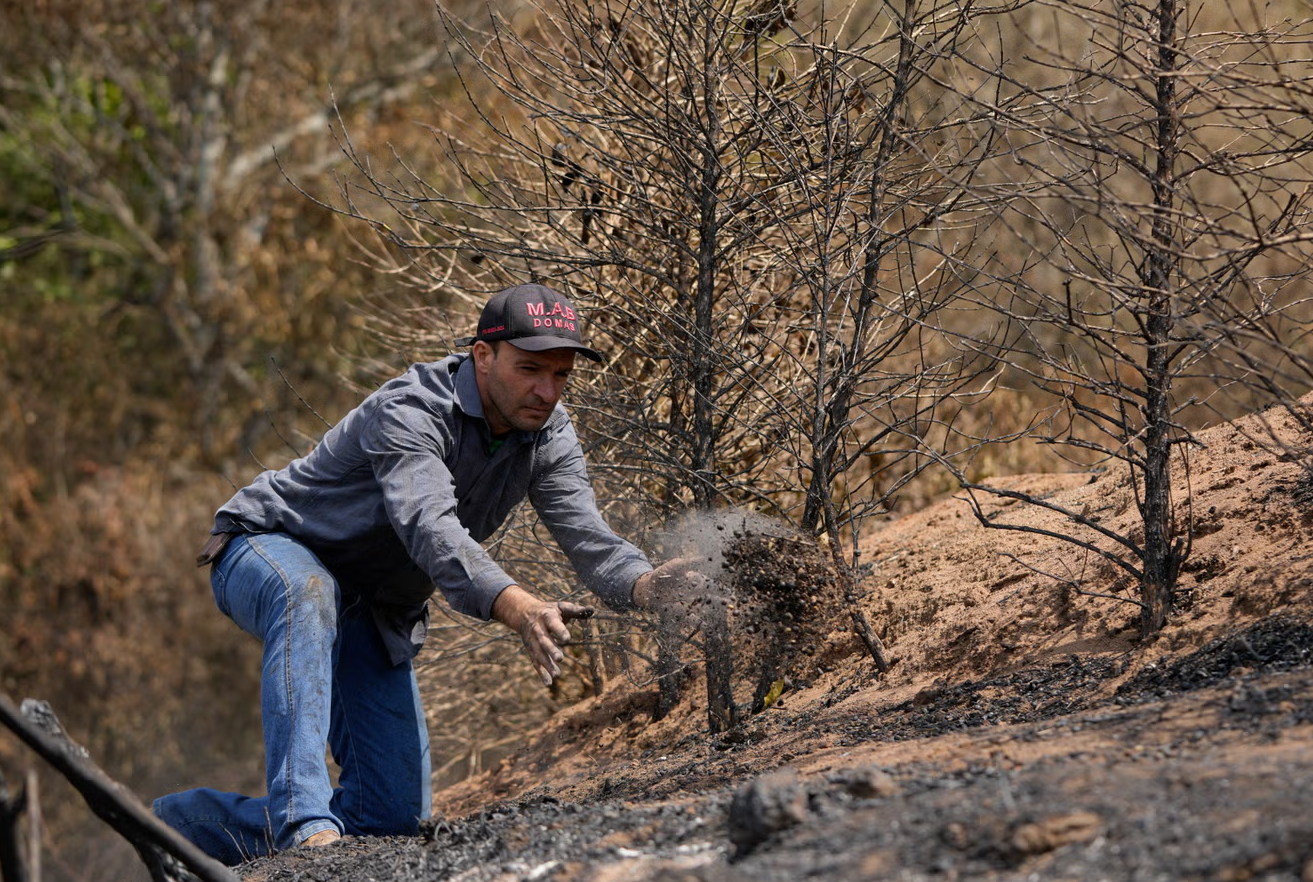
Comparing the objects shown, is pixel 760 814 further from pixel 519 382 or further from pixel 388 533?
pixel 388 533

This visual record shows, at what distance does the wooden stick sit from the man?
38.8 inches

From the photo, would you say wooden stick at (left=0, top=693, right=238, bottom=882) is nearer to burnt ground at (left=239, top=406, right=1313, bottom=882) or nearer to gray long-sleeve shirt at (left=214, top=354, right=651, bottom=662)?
burnt ground at (left=239, top=406, right=1313, bottom=882)

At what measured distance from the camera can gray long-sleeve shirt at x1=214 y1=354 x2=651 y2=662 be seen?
409cm

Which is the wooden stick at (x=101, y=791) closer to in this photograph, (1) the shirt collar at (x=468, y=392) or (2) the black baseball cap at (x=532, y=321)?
(1) the shirt collar at (x=468, y=392)

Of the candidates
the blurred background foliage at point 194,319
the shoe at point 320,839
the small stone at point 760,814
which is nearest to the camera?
the small stone at point 760,814

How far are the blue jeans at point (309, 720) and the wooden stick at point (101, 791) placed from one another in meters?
1.02

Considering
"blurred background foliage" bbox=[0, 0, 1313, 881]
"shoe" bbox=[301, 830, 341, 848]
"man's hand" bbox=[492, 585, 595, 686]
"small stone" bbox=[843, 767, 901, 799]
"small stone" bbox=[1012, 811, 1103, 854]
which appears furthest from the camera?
"blurred background foliage" bbox=[0, 0, 1313, 881]

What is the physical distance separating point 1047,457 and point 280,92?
11457 mm

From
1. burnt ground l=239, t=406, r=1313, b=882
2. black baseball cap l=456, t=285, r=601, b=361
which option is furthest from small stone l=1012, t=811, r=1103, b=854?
black baseball cap l=456, t=285, r=601, b=361

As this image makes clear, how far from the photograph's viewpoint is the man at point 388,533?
406 cm

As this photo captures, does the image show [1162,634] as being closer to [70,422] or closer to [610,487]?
[610,487]

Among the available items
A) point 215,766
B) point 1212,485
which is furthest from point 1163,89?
point 215,766

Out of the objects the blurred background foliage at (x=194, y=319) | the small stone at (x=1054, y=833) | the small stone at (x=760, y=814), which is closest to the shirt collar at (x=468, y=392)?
the small stone at (x=760, y=814)

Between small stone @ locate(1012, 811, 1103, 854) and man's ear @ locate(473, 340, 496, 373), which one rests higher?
man's ear @ locate(473, 340, 496, 373)
